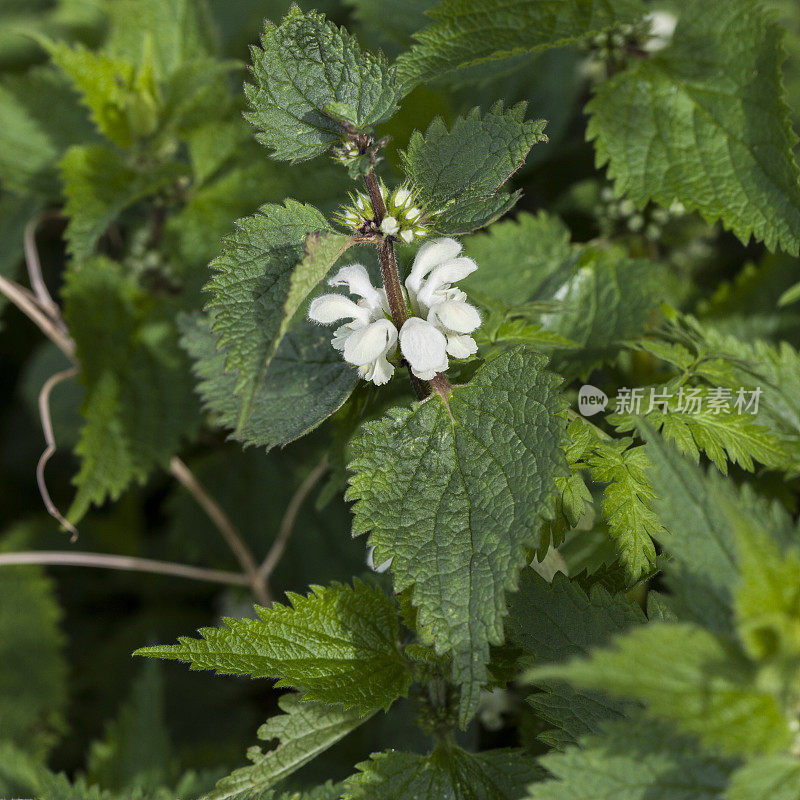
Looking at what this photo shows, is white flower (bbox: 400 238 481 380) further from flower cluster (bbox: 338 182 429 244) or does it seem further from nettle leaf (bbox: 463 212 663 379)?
nettle leaf (bbox: 463 212 663 379)

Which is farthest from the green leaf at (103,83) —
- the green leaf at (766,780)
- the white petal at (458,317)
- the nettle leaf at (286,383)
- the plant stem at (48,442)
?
the green leaf at (766,780)

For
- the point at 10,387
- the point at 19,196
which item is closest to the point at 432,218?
the point at 19,196

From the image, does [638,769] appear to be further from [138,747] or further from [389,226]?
[138,747]

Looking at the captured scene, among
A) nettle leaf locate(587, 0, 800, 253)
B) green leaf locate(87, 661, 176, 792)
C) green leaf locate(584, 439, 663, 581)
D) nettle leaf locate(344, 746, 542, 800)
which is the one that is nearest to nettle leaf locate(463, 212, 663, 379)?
nettle leaf locate(587, 0, 800, 253)

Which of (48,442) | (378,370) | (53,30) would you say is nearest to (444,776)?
(378,370)

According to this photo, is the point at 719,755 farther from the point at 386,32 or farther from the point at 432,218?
the point at 386,32
